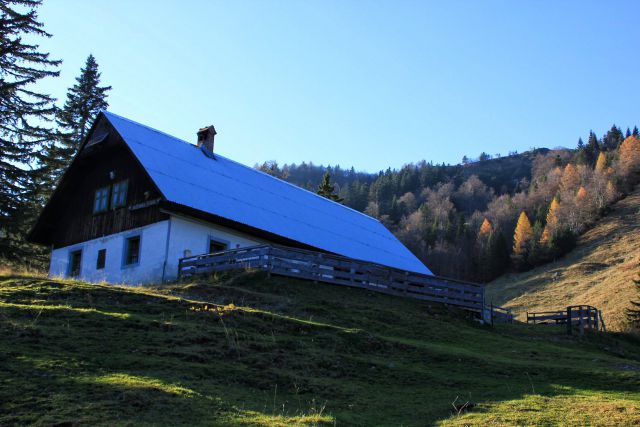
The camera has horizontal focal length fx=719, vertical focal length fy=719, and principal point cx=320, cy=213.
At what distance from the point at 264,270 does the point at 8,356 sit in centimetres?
1470

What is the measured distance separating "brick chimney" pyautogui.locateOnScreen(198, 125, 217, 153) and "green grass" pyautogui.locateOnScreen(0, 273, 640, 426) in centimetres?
1641

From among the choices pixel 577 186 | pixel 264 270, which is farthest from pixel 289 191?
pixel 577 186

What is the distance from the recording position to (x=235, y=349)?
683 inches

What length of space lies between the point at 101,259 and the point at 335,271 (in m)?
12.5

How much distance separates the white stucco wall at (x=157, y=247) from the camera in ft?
104

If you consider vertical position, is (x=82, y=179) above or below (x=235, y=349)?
above

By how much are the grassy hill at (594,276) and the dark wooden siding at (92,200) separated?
29.8 m

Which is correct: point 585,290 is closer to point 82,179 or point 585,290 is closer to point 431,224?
point 82,179

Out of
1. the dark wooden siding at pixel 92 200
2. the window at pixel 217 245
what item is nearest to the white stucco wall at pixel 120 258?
the dark wooden siding at pixel 92 200

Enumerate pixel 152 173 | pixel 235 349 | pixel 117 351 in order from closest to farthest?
pixel 117 351 < pixel 235 349 < pixel 152 173

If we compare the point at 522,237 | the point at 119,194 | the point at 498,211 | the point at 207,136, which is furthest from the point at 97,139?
the point at 498,211

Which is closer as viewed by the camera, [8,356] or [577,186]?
[8,356]

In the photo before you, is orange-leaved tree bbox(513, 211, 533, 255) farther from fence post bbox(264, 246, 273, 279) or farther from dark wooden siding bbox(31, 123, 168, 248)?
fence post bbox(264, 246, 273, 279)

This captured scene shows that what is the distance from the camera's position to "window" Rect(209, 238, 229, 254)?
110 ft
